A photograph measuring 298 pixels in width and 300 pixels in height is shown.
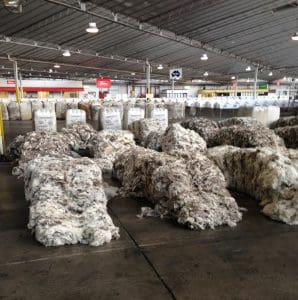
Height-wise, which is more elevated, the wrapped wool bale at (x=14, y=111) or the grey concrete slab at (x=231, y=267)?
the wrapped wool bale at (x=14, y=111)

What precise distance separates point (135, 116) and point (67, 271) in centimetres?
602

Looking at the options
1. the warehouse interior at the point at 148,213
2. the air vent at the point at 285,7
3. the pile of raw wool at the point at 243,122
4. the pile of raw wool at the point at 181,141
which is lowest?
the warehouse interior at the point at 148,213

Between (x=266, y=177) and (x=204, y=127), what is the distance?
10.2 feet

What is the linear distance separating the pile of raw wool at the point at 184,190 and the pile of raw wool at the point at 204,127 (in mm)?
2481

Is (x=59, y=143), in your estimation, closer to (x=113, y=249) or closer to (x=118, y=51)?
(x=113, y=249)

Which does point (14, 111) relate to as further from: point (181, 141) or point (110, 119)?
point (181, 141)

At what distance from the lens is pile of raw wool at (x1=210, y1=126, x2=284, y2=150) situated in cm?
559

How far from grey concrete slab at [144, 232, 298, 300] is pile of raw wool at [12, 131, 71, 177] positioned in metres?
3.32

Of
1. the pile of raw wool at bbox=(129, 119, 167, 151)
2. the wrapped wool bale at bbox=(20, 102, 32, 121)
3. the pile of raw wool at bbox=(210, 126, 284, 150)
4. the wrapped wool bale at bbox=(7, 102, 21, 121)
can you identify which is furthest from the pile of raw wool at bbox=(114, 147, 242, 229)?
the wrapped wool bale at bbox=(7, 102, 21, 121)

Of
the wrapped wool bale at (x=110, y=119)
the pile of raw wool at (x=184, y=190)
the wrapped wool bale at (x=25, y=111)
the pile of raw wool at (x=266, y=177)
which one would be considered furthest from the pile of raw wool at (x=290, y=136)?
the wrapped wool bale at (x=25, y=111)

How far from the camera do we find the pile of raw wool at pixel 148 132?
6.68m

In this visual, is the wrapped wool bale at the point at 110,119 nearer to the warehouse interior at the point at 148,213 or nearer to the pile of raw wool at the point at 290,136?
the warehouse interior at the point at 148,213

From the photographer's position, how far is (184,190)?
366cm

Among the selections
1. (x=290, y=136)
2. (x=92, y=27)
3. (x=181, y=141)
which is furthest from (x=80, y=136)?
(x=92, y=27)
